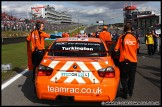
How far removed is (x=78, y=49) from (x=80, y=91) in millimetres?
1323

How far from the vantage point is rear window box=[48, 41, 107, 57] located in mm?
6949

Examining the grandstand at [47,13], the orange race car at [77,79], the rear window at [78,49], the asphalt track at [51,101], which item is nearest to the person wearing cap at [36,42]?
the asphalt track at [51,101]

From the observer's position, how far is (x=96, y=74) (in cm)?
634

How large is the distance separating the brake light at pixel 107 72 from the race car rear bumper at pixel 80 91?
13cm

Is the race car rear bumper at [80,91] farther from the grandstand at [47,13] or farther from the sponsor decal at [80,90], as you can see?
the grandstand at [47,13]

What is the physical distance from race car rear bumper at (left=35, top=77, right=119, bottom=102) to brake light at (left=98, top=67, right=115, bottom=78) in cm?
13

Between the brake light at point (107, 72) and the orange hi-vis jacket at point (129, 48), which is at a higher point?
the orange hi-vis jacket at point (129, 48)

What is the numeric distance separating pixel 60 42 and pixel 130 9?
3668 inches

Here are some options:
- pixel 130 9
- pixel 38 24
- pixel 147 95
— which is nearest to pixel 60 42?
pixel 38 24

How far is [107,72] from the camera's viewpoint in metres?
6.41

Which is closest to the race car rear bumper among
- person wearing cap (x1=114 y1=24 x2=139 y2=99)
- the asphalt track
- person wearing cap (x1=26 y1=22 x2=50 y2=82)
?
the asphalt track

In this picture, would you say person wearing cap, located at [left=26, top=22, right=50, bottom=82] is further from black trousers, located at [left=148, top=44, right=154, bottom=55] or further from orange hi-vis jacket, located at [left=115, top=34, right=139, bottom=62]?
black trousers, located at [left=148, top=44, right=154, bottom=55]

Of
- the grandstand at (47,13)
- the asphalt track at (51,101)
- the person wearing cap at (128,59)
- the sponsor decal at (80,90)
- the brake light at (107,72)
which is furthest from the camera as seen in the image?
the grandstand at (47,13)

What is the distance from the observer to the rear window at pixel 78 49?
274 inches
